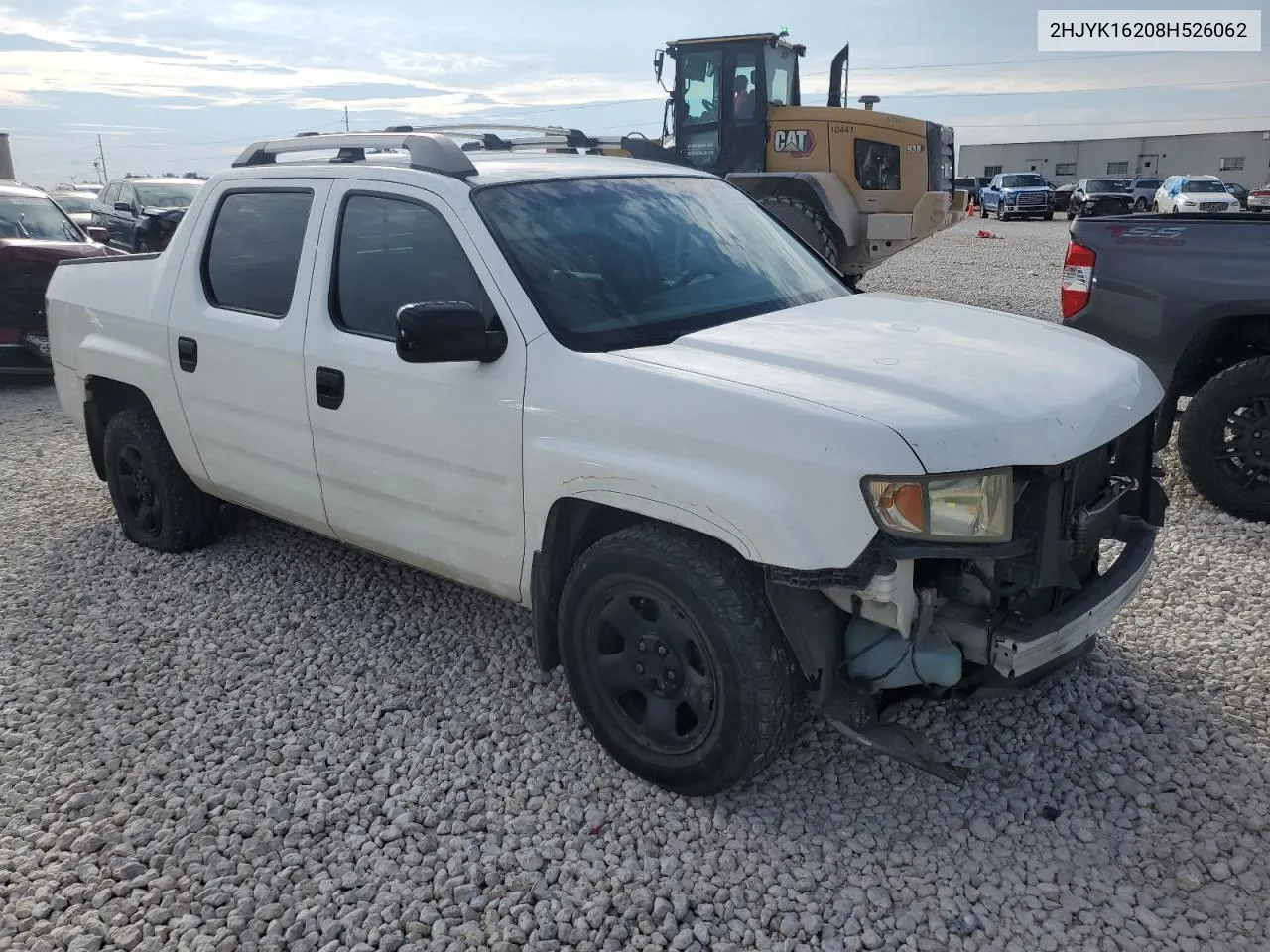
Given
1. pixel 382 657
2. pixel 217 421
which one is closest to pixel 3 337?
pixel 217 421

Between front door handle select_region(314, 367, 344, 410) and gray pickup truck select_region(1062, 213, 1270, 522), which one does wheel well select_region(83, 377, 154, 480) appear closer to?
front door handle select_region(314, 367, 344, 410)

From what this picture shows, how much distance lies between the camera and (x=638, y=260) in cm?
346

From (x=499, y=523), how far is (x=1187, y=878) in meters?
2.23

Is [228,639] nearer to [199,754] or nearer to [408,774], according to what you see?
[199,754]

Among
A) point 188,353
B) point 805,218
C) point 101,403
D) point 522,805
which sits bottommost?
point 522,805

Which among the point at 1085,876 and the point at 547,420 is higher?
the point at 547,420

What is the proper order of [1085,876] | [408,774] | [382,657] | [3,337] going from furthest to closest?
1. [3,337]
2. [382,657]
3. [408,774]
4. [1085,876]

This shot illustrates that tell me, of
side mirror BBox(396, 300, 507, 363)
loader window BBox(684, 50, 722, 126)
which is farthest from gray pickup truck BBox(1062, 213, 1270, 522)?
loader window BBox(684, 50, 722, 126)

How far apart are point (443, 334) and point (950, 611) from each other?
166 cm

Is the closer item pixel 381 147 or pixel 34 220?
pixel 381 147

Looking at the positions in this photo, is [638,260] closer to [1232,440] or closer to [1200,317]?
[1200,317]

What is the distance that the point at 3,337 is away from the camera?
9.09m

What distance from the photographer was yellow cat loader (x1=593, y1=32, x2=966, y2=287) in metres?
11.9

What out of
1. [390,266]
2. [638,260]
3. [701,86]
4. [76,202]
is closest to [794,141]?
[701,86]
